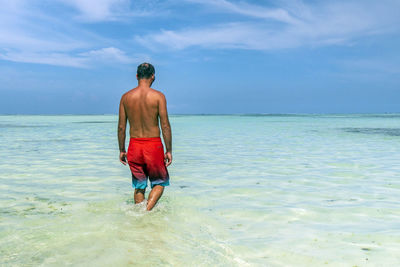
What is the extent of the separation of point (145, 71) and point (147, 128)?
33.0 inches

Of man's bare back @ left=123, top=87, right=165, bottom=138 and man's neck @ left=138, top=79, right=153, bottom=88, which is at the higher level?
man's neck @ left=138, top=79, right=153, bottom=88

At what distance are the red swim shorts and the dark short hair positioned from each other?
36.1 inches

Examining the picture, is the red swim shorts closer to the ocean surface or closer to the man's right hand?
the man's right hand

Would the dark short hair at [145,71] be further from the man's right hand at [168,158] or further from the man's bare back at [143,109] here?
the man's right hand at [168,158]

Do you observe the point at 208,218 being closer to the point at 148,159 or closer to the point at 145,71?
the point at 148,159

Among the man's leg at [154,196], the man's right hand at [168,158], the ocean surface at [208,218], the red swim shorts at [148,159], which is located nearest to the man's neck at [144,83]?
the red swim shorts at [148,159]

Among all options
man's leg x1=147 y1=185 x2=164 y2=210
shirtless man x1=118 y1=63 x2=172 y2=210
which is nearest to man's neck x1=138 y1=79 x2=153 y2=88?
shirtless man x1=118 y1=63 x2=172 y2=210

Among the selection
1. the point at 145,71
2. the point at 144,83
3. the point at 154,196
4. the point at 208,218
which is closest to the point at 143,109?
the point at 144,83

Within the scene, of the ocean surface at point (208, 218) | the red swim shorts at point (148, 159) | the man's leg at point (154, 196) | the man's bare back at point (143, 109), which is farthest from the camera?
the man's leg at point (154, 196)

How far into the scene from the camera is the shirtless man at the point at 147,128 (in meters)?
4.98

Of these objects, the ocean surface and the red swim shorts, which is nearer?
the ocean surface

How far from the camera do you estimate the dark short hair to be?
5.01m

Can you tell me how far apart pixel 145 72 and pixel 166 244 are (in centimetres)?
245

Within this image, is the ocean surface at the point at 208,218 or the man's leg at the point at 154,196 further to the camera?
the man's leg at the point at 154,196
